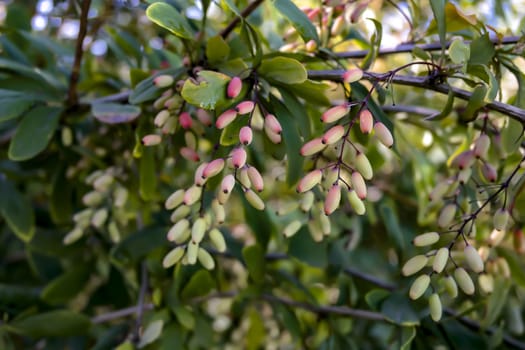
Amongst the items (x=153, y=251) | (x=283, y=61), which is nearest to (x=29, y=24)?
(x=153, y=251)

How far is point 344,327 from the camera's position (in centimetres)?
113

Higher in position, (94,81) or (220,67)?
(220,67)

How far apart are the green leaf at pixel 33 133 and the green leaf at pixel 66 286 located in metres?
0.33

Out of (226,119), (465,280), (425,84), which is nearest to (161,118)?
(226,119)

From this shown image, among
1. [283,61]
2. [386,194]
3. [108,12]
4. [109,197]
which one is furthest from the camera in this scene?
[386,194]

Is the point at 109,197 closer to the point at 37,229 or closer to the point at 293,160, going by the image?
the point at 37,229

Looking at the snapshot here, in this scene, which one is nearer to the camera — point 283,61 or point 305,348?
point 283,61

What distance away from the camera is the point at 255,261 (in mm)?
1060

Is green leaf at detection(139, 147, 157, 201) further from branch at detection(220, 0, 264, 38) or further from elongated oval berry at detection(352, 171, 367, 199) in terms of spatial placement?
elongated oval berry at detection(352, 171, 367, 199)

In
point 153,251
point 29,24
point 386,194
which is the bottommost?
A: point 386,194

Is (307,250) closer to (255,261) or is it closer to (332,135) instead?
(255,261)

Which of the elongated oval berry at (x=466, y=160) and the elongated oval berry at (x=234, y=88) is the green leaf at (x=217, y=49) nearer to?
the elongated oval berry at (x=234, y=88)

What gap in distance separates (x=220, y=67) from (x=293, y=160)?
0.17 m

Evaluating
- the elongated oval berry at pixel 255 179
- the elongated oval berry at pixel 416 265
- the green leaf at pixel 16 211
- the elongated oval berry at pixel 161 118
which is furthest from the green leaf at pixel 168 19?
the green leaf at pixel 16 211
